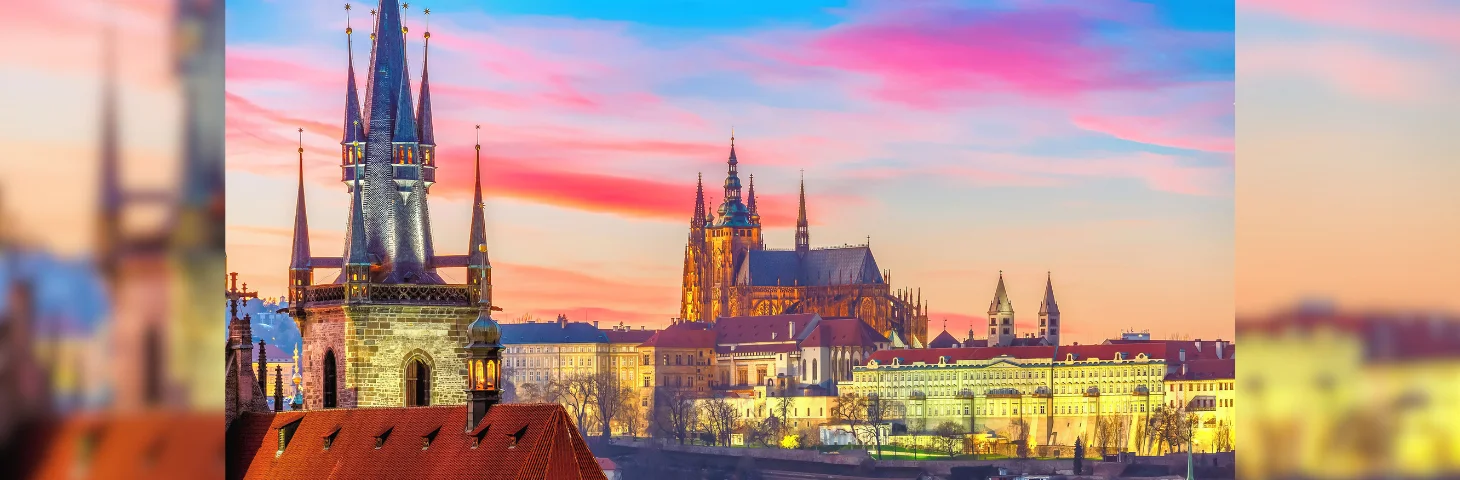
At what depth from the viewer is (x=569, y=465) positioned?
38969mm

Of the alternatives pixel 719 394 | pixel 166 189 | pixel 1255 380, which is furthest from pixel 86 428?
pixel 719 394

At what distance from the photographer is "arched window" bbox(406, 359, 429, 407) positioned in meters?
48.2

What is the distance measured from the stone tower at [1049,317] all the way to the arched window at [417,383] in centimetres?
9772

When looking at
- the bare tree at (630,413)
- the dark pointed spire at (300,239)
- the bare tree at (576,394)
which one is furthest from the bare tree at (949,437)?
the dark pointed spire at (300,239)

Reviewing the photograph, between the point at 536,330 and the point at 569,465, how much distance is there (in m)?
115

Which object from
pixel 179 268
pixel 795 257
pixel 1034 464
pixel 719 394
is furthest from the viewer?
pixel 795 257

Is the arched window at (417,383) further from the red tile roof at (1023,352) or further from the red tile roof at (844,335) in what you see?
the red tile roof at (844,335)

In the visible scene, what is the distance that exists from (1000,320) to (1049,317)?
456 centimetres

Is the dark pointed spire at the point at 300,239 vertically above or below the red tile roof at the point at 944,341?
above

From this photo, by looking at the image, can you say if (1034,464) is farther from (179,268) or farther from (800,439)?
(179,268)

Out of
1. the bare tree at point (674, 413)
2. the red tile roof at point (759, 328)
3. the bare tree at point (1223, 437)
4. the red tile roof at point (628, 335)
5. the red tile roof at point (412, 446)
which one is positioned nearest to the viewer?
the red tile roof at point (412, 446)

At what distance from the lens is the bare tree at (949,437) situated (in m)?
148

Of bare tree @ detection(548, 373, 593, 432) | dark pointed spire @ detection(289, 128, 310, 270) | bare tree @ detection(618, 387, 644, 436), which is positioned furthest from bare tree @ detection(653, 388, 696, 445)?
dark pointed spire @ detection(289, 128, 310, 270)

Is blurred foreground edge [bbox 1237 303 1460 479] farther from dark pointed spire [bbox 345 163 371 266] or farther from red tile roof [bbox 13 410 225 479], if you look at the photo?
dark pointed spire [bbox 345 163 371 266]
